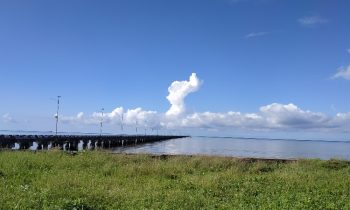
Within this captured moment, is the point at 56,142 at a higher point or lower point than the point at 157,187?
higher

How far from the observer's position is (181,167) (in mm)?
22375

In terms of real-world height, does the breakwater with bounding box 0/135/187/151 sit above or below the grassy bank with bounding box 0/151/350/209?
above

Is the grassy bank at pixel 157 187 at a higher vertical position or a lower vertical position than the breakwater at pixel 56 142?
lower

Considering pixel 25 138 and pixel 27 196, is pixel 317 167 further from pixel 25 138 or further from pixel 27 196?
pixel 25 138

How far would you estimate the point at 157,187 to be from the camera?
16000 millimetres

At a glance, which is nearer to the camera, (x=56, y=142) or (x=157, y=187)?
(x=157, y=187)

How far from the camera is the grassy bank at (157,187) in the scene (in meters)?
12.6

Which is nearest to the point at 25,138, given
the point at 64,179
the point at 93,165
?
the point at 93,165

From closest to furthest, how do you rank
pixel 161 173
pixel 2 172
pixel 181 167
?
pixel 2 172 < pixel 161 173 < pixel 181 167

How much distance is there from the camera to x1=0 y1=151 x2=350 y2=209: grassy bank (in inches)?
495

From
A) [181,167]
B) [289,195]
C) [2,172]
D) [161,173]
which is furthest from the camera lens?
[181,167]

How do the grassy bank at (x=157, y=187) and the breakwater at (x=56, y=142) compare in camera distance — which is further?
the breakwater at (x=56, y=142)

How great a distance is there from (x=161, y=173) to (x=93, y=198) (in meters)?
7.53

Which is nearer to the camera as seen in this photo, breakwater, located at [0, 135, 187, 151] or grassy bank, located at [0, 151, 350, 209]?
grassy bank, located at [0, 151, 350, 209]
